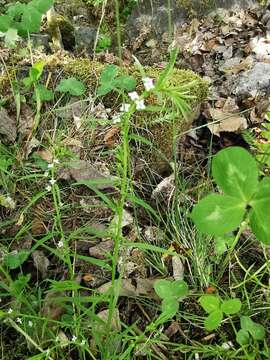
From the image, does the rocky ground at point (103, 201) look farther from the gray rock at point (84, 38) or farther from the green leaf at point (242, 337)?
the gray rock at point (84, 38)

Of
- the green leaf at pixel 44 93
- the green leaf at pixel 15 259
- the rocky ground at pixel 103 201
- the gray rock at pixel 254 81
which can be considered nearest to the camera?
the rocky ground at pixel 103 201

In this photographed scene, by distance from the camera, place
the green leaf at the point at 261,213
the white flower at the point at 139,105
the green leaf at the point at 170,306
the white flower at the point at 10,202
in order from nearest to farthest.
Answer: the white flower at the point at 139,105 → the green leaf at the point at 261,213 → the green leaf at the point at 170,306 → the white flower at the point at 10,202

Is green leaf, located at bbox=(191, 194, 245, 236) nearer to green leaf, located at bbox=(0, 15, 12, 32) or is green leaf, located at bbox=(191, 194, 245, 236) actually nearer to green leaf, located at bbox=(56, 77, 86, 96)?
green leaf, located at bbox=(56, 77, 86, 96)

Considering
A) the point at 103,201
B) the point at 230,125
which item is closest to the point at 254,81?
the point at 230,125

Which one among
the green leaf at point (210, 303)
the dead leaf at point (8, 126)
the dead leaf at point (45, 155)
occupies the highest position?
the dead leaf at point (8, 126)

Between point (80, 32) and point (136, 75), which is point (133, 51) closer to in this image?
point (80, 32)

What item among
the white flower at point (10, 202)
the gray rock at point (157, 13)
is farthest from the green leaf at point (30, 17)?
the gray rock at point (157, 13)

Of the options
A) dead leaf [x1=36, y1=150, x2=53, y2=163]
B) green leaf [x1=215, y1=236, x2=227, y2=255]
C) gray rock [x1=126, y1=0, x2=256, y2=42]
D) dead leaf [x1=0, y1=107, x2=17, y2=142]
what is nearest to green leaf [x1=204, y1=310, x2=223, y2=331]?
green leaf [x1=215, y1=236, x2=227, y2=255]
